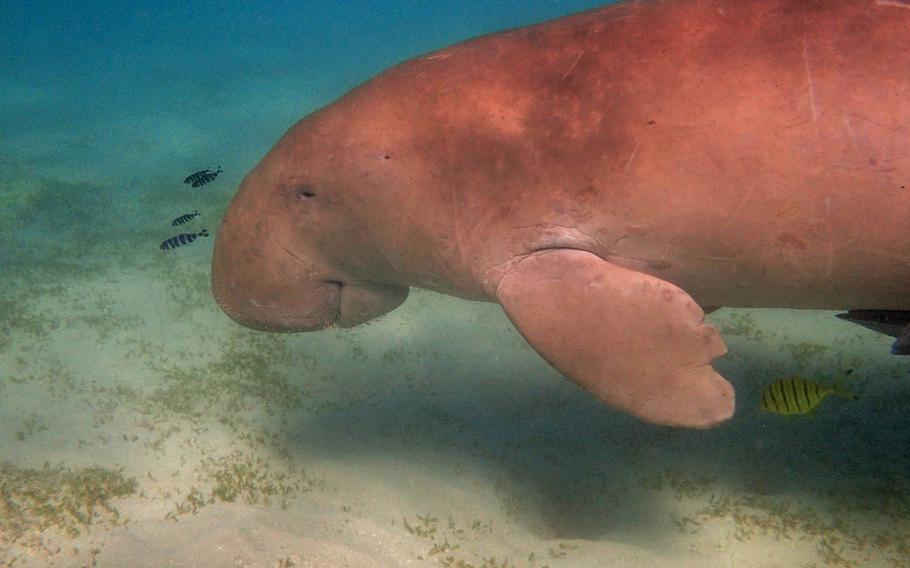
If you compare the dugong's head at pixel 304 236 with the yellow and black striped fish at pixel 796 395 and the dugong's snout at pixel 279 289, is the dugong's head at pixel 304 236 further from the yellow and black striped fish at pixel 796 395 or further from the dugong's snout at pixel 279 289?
the yellow and black striped fish at pixel 796 395

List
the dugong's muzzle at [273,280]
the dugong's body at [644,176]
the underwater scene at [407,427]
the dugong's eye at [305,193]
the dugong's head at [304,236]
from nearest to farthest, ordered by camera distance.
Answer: the dugong's body at [644,176], the underwater scene at [407,427], the dugong's head at [304,236], the dugong's eye at [305,193], the dugong's muzzle at [273,280]

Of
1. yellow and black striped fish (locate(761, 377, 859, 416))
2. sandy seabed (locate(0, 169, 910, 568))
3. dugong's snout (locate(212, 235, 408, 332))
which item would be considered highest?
dugong's snout (locate(212, 235, 408, 332))

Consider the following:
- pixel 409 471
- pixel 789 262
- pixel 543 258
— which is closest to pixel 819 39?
pixel 789 262

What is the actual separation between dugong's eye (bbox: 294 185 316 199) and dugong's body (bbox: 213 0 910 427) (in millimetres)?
16

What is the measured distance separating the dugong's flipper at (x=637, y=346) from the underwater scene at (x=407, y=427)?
0.02m

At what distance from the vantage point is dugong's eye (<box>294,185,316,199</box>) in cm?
393

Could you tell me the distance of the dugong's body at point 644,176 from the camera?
9.18 ft

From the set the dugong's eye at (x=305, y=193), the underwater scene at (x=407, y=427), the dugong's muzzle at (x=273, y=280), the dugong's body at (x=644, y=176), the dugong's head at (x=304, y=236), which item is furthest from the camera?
the dugong's muzzle at (x=273, y=280)

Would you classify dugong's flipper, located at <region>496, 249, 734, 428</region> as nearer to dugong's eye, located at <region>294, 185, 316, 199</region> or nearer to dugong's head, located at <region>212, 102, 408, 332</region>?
dugong's head, located at <region>212, 102, 408, 332</region>

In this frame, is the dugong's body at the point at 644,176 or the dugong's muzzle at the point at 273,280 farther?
the dugong's muzzle at the point at 273,280

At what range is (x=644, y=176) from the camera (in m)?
3.05

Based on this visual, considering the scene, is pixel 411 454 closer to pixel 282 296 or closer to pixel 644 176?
pixel 282 296

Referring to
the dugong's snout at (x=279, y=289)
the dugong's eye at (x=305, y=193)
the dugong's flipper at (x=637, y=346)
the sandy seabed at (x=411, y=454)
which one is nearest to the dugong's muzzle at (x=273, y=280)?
the dugong's snout at (x=279, y=289)

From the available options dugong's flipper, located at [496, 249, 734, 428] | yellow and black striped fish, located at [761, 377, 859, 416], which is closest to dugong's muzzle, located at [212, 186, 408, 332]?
dugong's flipper, located at [496, 249, 734, 428]
